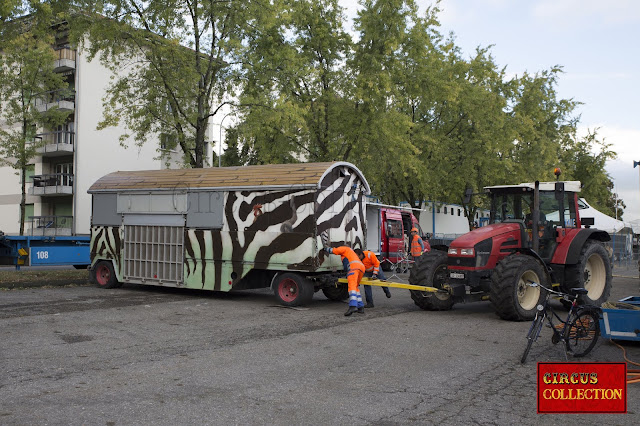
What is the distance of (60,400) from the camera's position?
6.09 m

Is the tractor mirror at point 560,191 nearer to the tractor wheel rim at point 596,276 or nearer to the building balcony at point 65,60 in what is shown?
the tractor wheel rim at point 596,276

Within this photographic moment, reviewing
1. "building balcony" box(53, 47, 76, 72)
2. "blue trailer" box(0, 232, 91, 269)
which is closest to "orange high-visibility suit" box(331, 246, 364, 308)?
"blue trailer" box(0, 232, 91, 269)

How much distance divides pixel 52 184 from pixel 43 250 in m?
22.5

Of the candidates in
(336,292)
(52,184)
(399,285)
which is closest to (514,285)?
(399,285)

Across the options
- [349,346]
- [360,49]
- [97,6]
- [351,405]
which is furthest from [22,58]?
[351,405]

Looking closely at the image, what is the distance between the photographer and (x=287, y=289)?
1416 cm

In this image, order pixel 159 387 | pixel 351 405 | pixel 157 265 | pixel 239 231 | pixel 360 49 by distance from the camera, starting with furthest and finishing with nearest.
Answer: pixel 360 49, pixel 157 265, pixel 239 231, pixel 159 387, pixel 351 405

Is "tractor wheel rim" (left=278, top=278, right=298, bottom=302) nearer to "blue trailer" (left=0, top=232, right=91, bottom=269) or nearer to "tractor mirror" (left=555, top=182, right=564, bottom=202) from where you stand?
"tractor mirror" (left=555, top=182, right=564, bottom=202)

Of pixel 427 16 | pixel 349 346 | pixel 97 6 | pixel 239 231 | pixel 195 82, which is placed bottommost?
pixel 349 346

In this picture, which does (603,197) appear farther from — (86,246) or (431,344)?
(431,344)

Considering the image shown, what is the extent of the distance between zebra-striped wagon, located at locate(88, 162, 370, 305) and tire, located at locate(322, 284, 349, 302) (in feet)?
0.08

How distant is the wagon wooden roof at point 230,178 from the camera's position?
14.1 meters

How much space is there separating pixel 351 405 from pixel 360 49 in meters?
19.7

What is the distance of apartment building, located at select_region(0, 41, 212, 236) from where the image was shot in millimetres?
39719
